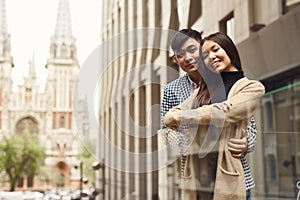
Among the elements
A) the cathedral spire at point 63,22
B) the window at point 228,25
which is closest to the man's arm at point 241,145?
the window at point 228,25

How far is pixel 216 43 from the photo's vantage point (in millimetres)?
1151

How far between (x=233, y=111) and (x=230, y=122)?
29 millimetres

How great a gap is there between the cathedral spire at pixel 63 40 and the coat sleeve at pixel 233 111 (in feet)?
159

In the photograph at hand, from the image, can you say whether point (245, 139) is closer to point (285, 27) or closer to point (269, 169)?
point (269, 169)

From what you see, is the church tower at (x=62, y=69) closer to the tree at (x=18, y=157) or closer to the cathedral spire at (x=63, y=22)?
the cathedral spire at (x=63, y=22)

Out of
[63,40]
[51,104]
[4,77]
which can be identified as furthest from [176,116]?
[63,40]

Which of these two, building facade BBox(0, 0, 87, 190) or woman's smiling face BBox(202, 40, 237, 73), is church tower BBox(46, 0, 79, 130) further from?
woman's smiling face BBox(202, 40, 237, 73)

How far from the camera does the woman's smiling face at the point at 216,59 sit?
1.14m

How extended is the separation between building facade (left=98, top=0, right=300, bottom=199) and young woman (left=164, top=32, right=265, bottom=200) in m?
0.18

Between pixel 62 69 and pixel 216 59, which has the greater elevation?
pixel 62 69

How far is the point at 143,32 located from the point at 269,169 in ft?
6.05

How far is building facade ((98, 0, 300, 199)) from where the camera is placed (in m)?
1.55

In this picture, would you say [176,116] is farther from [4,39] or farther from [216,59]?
[4,39]

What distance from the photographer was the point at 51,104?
157ft
